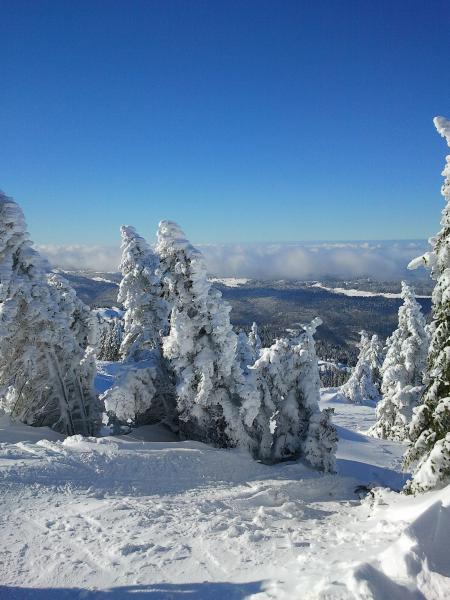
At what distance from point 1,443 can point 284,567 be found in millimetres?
13204

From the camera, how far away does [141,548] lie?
1009 centimetres

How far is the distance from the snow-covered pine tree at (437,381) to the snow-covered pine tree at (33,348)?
16.3m

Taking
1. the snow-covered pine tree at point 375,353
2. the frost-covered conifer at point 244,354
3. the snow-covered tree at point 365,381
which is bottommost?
the snow-covered tree at point 365,381

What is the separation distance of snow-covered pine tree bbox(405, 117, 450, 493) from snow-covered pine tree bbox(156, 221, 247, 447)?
1015 cm

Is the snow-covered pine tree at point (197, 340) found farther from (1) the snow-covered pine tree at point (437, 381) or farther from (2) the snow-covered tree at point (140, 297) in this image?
(1) the snow-covered pine tree at point (437, 381)

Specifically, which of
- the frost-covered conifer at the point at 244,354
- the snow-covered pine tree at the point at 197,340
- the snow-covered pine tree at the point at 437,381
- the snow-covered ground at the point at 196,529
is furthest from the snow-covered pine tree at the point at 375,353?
the snow-covered pine tree at the point at 437,381

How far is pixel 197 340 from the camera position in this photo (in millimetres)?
20375

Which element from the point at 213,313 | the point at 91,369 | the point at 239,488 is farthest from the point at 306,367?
the point at 91,369

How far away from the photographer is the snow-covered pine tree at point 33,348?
19.6 m

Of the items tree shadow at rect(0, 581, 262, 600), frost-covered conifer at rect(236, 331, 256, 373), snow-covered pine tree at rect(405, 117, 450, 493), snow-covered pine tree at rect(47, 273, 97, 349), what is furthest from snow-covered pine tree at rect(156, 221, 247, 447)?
tree shadow at rect(0, 581, 262, 600)

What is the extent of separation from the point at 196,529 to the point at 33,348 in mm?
12625

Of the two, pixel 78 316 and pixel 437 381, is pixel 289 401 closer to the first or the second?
pixel 437 381

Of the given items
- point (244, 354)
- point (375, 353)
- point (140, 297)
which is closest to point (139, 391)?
point (140, 297)

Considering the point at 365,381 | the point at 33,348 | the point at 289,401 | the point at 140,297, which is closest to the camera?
the point at 33,348
